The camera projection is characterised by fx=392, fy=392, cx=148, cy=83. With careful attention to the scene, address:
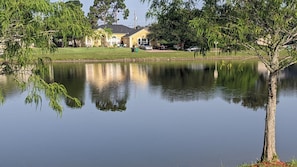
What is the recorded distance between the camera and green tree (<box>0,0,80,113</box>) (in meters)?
5.14

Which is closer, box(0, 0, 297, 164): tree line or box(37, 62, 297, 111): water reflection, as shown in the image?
box(0, 0, 297, 164): tree line

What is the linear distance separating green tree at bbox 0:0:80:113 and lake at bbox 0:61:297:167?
0.82 meters

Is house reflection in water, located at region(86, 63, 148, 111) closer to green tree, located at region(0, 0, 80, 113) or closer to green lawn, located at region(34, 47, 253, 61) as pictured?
green lawn, located at region(34, 47, 253, 61)

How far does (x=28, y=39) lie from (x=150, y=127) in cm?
1144

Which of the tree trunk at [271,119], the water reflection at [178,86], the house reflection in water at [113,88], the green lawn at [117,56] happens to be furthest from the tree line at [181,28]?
the green lawn at [117,56]

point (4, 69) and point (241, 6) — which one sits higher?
point (241, 6)


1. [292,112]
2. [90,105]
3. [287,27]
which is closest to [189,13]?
[287,27]

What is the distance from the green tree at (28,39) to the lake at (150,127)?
820 mm

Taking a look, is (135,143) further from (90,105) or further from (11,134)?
(90,105)

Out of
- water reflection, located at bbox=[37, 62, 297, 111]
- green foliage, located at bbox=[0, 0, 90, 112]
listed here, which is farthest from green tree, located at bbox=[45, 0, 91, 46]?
water reflection, located at bbox=[37, 62, 297, 111]

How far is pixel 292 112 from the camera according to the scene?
736 inches

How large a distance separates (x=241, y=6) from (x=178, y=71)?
3106cm

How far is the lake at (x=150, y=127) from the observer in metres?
12.6

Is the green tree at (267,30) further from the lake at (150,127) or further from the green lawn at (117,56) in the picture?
the green lawn at (117,56)
